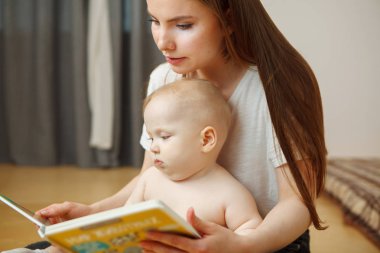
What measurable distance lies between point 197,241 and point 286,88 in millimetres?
363

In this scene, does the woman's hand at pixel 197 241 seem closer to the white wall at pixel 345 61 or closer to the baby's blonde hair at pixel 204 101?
the baby's blonde hair at pixel 204 101

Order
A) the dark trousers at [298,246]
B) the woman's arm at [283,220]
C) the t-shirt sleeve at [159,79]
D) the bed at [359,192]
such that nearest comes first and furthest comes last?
the woman's arm at [283,220]
the dark trousers at [298,246]
the t-shirt sleeve at [159,79]
the bed at [359,192]

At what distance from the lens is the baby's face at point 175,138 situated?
1.04m

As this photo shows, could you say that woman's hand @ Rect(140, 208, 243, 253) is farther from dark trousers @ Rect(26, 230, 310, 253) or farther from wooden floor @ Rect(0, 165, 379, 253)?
wooden floor @ Rect(0, 165, 379, 253)

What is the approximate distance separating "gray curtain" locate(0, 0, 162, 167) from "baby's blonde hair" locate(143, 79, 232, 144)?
1713 millimetres

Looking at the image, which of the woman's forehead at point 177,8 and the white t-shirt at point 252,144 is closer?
the woman's forehead at point 177,8

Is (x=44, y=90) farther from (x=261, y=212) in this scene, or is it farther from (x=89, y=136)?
(x=261, y=212)

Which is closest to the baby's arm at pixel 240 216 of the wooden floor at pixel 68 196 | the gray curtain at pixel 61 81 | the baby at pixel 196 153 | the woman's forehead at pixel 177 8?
the baby at pixel 196 153

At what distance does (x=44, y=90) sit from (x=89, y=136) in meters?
0.32

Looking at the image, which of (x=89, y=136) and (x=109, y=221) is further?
(x=89, y=136)

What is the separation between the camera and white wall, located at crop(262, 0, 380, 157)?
281 cm

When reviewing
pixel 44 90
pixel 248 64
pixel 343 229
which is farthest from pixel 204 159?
pixel 44 90

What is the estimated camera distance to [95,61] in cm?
282

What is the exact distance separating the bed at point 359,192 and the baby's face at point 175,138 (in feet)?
3.42
